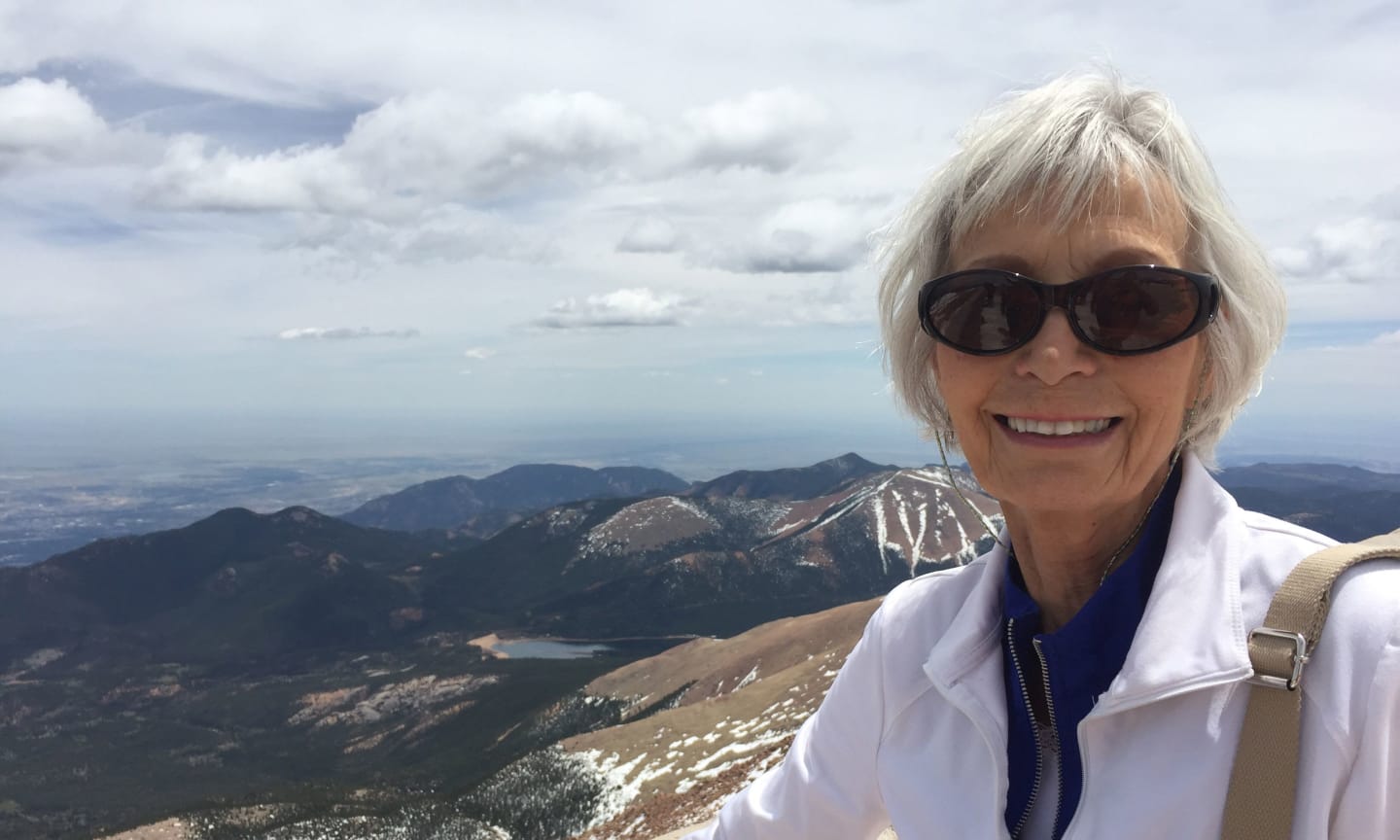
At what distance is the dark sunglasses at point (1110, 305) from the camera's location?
10.4ft

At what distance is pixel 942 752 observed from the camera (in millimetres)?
3434

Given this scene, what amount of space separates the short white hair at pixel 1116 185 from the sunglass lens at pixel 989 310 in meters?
0.22

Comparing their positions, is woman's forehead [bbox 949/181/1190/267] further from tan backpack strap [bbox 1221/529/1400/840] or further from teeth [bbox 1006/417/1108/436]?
tan backpack strap [bbox 1221/529/1400/840]

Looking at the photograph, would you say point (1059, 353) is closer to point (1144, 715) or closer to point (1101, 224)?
point (1101, 224)

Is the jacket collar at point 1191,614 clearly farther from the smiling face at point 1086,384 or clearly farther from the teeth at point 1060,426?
the teeth at point 1060,426

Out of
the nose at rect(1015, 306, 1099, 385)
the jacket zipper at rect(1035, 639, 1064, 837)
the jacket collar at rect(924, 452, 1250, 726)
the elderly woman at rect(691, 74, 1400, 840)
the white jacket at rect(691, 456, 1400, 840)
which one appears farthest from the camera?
the nose at rect(1015, 306, 1099, 385)

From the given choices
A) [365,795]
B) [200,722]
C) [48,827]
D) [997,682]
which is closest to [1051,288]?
[997,682]

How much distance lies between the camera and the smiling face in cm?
320

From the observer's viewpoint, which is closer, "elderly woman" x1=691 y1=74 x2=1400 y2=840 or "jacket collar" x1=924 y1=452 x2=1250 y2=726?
"jacket collar" x1=924 y1=452 x2=1250 y2=726

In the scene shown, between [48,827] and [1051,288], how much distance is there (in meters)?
150

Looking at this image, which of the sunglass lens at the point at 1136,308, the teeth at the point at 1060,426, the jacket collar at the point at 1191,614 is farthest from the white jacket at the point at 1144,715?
the sunglass lens at the point at 1136,308

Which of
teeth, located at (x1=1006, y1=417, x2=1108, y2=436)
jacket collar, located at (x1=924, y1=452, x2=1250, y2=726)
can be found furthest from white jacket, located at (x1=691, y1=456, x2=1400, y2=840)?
teeth, located at (x1=1006, y1=417, x2=1108, y2=436)

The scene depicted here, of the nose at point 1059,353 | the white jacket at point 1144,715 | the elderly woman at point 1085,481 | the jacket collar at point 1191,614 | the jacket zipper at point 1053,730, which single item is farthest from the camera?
the nose at point 1059,353

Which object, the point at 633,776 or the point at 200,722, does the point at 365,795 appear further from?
the point at 200,722
